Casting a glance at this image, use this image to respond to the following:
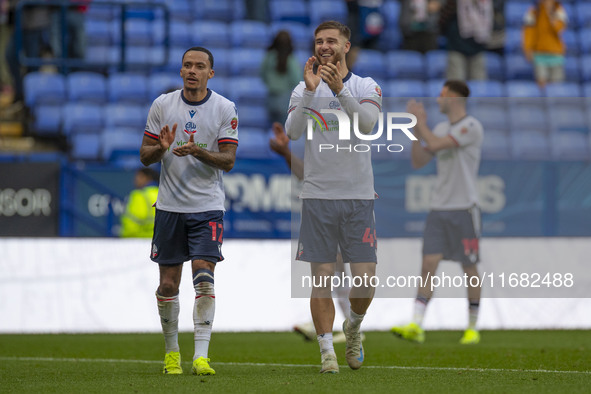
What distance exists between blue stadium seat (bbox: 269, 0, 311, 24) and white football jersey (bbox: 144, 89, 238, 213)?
35.6 feet

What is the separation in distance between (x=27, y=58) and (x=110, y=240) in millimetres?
4442

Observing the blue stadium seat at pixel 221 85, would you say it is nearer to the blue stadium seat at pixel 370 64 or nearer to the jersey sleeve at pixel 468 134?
the blue stadium seat at pixel 370 64

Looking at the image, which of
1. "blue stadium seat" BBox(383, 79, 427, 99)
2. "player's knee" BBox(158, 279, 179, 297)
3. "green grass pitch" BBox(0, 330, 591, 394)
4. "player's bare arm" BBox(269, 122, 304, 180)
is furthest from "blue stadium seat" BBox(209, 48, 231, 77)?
"player's knee" BBox(158, 279, 179, 297)

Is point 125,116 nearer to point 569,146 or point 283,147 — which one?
point 569,146

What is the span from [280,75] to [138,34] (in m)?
2.89

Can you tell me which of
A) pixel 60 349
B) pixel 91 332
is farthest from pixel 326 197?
pixel 91 332

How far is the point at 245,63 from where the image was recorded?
16.2 metres

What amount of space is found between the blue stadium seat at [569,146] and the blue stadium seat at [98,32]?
7.00m

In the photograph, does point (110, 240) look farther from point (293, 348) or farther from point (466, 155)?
point (466, 155)

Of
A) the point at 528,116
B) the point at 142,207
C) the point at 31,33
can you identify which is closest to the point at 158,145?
the point at 142,207

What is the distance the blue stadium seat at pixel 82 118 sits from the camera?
1416cm

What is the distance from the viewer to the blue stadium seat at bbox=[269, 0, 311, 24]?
57.1ft

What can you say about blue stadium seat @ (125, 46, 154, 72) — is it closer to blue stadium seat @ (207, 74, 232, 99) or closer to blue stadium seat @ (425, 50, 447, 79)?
blue stadium seat @ (207, 74, 232, 99)

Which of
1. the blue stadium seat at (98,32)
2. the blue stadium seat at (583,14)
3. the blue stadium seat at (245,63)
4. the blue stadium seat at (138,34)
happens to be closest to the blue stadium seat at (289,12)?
the blue stadium seat at (245,63)
